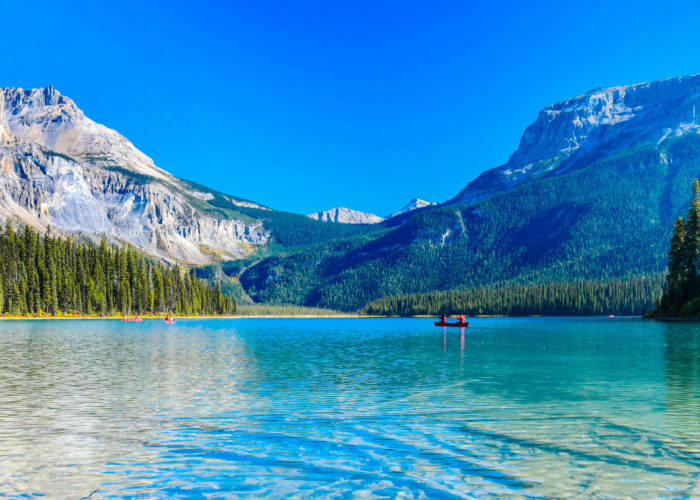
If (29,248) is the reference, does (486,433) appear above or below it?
below

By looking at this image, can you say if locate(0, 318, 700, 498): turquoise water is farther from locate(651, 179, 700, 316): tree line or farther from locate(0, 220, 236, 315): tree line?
locate(0, 220, 236, 315): tree line

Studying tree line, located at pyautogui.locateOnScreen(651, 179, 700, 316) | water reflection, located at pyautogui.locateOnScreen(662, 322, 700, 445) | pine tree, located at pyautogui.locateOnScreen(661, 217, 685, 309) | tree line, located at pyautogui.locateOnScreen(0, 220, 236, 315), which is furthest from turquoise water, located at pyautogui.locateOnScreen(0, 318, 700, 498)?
tree line, located at pyautogui.locateOnScreen(0, 220, 236, 315)

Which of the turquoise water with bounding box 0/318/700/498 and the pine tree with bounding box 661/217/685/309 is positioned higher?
the pine tree with bounding box 661/217/685/309

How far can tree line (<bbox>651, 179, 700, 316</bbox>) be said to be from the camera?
391 ft

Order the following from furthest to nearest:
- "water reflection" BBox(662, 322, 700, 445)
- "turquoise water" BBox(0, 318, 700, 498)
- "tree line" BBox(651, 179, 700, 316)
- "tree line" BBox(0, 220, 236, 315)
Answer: "tree line" BBox(0, 220, 236, 315) → "tree line" BBox(651, 179, 700, 316) → "water reflection" BBox(662, 322, 700, 445) → "turquoise water" BBox(0, 318, 700, 498)

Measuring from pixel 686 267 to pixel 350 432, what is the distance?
4934 inches

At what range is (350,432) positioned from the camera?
69.3ft

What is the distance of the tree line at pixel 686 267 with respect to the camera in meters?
119

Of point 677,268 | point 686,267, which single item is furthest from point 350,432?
point 677,268

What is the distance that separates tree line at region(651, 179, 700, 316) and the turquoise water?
295ft

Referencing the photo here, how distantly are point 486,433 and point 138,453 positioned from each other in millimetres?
12083

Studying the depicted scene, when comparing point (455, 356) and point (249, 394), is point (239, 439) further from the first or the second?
point (455, 356)

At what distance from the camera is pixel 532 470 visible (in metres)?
16.1

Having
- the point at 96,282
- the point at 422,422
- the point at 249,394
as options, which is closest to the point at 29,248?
the point at 96,282
